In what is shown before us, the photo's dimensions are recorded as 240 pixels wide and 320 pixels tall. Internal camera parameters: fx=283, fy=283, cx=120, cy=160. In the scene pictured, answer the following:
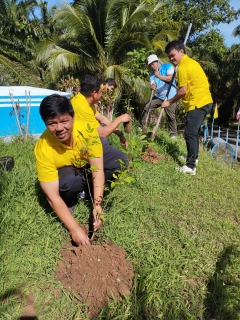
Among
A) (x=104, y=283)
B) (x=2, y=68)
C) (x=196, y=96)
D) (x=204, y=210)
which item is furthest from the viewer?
(x=2, y=68)

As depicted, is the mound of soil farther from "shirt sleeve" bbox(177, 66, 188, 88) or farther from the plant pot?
the plant pot

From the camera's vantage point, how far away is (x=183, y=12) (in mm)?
15422

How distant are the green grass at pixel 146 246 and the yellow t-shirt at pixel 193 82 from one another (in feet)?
3.59

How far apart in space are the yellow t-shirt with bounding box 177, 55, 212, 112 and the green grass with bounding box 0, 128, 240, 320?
110 cm

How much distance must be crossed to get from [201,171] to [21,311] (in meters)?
3.01

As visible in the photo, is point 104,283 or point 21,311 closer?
point 21,311

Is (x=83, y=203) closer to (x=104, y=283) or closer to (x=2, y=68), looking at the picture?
(x=104, y=283)

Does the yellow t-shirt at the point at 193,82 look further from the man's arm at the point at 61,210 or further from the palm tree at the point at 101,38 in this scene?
the palm tree at the point at 101,38

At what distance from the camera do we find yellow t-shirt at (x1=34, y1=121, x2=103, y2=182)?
212 centimetres

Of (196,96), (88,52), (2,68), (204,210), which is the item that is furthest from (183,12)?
(204,210)

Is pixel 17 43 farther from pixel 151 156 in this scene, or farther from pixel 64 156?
pixel 64 156

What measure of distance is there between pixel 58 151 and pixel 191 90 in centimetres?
218

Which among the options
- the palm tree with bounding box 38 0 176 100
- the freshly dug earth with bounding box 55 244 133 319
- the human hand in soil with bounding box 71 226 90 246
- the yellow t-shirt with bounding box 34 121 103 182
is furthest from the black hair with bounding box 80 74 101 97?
the palm tree with bounding box 38 0 176 100

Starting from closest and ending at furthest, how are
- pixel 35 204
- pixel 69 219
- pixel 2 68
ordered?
pixel 69 219
pixel 35 204
pixel 2 68
